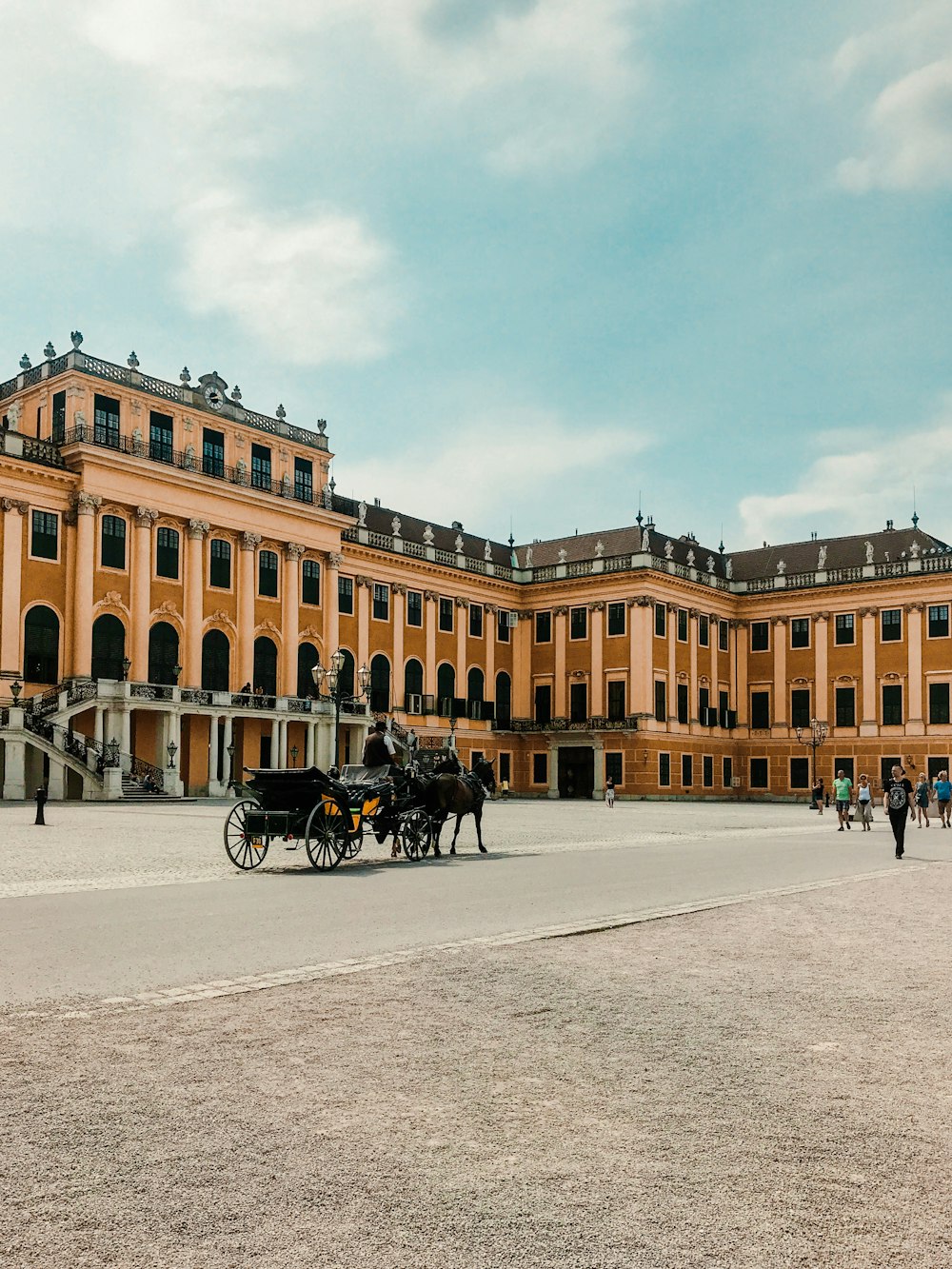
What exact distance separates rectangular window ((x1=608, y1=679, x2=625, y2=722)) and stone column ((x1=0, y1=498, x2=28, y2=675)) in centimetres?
3338

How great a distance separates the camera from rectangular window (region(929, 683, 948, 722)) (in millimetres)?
66375

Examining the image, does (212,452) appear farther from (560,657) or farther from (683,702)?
(683,702)

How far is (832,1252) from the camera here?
13.2 ft

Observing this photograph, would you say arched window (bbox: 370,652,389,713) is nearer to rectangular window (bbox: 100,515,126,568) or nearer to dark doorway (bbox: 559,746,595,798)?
dark doorway (bbox: 559,746,595,798)

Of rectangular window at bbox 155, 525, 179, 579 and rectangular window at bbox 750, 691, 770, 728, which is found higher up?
rectangular window at bbox 155, 525, 179, 579

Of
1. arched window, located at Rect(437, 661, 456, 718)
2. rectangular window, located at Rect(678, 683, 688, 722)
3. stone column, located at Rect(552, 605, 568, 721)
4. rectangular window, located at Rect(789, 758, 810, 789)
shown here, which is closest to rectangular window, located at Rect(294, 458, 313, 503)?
arched window, located at Rect(437, 661, 456, 718)

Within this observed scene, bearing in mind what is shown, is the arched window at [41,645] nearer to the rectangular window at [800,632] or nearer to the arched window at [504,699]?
the arched window at [504,699]

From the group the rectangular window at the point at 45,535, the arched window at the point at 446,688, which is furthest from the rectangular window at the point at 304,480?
the arched window at the point at 446,688

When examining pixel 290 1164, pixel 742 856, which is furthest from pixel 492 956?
pixel 742 856

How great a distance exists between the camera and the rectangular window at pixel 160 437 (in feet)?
168

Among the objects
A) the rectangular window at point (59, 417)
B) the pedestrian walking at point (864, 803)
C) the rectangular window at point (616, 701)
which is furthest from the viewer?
the rectangular window at point (616, 701)

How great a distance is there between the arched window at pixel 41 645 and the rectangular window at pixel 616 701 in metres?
31.7

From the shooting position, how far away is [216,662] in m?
53.3

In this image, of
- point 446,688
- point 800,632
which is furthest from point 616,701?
point 800,632
